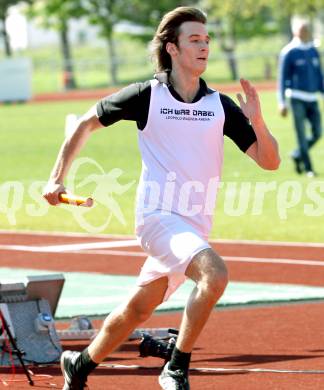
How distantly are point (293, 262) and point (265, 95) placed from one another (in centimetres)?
3576

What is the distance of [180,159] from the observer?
24.1 ft

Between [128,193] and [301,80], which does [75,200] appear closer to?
[128,193]

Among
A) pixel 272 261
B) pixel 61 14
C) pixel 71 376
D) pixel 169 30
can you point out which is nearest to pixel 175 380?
pixel 71 376

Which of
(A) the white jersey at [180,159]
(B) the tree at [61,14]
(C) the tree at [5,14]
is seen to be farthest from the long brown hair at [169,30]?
(C) the tree at [5,14]

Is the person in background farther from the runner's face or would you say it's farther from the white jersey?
the white jersey

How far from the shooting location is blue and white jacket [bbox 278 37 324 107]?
2114cm

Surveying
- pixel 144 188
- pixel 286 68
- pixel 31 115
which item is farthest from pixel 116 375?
pixel 31 115

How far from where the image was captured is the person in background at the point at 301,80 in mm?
21141

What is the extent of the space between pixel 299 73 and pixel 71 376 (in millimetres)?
14357

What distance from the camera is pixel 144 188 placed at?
24.3ft

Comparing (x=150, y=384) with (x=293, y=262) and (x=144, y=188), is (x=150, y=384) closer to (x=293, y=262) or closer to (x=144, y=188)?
(x=144, y=188)

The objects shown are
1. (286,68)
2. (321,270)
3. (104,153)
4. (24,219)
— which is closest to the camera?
(321,270)

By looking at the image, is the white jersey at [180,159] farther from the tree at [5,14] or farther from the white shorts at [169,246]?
the tree at [5,14]

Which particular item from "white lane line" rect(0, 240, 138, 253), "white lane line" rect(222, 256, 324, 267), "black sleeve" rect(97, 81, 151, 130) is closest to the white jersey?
"black sleeve" rect(97, 81, 151, 130)
